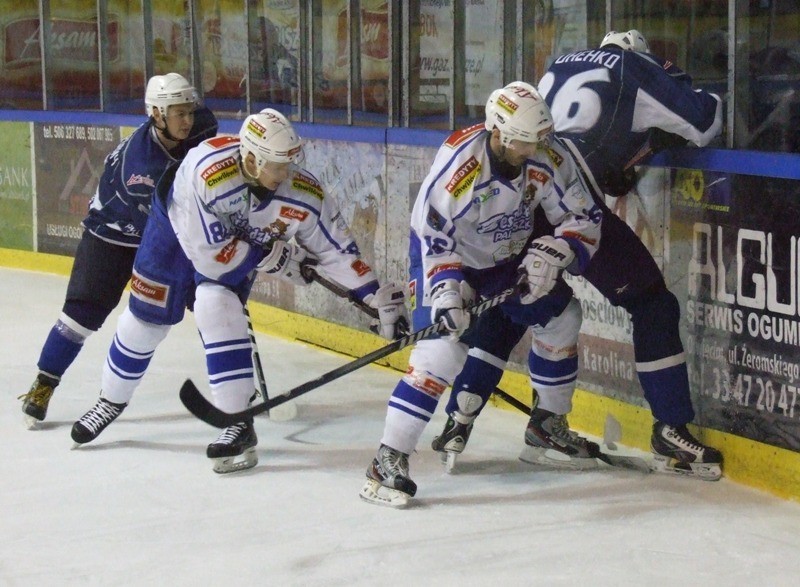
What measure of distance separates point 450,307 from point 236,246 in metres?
0.68

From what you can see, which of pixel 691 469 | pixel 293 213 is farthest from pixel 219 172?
pixel 691 469

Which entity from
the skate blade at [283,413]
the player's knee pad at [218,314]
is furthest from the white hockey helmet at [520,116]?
the skate blade at [283,413]

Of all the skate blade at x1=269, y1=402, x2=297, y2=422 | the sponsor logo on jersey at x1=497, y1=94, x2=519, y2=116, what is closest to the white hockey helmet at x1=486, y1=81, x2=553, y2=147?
the sponsor logo on jersey at x1=497, y1=94, x2=519, y2=116

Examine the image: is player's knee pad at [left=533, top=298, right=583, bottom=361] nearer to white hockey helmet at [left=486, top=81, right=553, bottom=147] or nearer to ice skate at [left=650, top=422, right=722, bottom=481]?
ice skate at [left=650, top=422, right=722, bottom=481]

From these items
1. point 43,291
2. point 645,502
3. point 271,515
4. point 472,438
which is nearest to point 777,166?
point 645,502

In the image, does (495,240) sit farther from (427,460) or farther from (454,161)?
(427,460)

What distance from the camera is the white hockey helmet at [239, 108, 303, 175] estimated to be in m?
3.53

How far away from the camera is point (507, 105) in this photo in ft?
10.9

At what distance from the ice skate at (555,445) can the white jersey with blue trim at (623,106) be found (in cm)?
72

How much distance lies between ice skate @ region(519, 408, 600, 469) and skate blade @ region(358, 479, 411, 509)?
57 cm

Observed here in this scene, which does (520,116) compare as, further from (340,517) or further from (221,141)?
(340,517)

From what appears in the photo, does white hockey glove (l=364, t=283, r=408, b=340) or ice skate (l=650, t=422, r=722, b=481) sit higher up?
white hockey glove (l=364, t=283, r=408, b=340)

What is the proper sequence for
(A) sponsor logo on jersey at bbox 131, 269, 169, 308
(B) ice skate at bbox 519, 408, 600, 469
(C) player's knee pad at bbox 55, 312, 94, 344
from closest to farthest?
(B) ice skate at bbox 519, 408, 600, 469 → (A) sponsor logo on jersey at bbox 131, 269, 169, 308 → (C) player's knee pad at bbox 55, 312, 94, 344

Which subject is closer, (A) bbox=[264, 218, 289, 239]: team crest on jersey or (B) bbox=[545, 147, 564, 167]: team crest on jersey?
(B) bbox=[545, 147, 564, 167]: team crest on jersey
